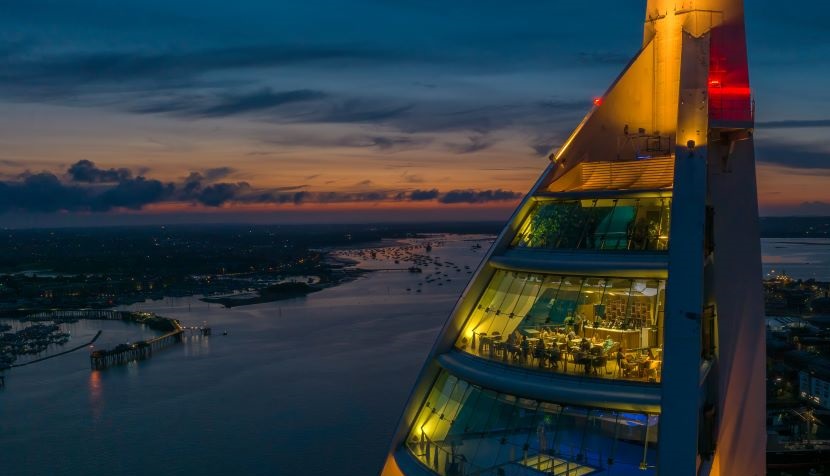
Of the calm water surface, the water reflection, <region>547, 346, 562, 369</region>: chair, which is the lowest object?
the water reflection

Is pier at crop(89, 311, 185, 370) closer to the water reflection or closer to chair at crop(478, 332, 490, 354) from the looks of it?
the water reflection

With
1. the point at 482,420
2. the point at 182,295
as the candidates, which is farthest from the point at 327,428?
the point at 182,295

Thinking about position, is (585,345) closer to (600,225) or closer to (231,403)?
(600,225)

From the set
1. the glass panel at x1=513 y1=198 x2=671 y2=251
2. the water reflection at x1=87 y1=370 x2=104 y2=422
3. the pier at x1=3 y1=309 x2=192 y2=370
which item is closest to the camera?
the glass panel at x1=513 y1=198 x2=671 y2=251

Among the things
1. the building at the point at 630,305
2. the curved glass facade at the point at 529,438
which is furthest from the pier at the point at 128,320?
the building at the point at 630,305

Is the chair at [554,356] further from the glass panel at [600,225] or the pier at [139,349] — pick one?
the pier at [139,349]

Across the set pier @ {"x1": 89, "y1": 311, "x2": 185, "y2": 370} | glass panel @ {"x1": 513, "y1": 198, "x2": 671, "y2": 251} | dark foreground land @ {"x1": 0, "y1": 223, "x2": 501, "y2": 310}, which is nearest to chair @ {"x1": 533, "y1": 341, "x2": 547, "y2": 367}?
glass panel @ {"x1": 513, "y1": 198, "x2": 671, "y2": 251}
